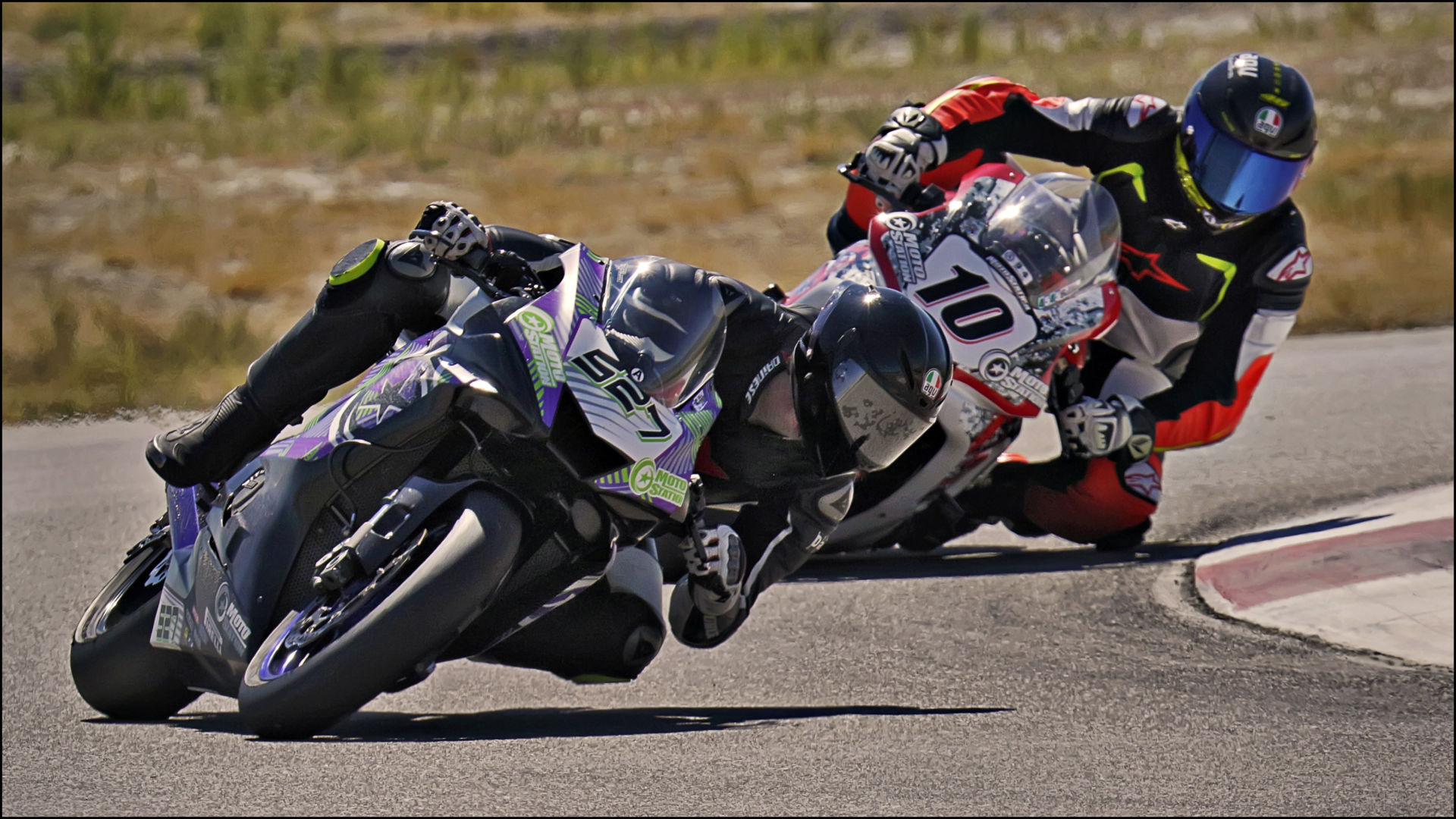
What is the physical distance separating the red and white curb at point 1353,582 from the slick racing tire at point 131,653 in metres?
3.89

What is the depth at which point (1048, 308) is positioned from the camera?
6719mm

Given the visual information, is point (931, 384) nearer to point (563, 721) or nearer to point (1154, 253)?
point (563, 721)

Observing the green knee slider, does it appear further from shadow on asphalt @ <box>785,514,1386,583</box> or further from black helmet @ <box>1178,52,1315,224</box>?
black helmet @ <box>1178,52,1315,224</box>

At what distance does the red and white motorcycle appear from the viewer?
6641 millimetres

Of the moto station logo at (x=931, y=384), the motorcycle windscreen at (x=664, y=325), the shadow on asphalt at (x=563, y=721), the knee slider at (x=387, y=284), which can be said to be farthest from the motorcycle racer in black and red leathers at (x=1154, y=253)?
the knee slider at (x=387, y=284)

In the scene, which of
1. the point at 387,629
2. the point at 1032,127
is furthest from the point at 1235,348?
the point at 387,629

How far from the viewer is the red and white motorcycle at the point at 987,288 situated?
6.64 meters

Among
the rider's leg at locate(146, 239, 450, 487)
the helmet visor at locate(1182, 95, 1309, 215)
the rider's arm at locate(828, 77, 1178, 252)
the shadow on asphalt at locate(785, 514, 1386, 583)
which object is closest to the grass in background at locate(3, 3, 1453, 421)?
the shadow on asphalt at locate(785, 514, 1386, 583)

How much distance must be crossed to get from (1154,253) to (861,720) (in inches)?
112

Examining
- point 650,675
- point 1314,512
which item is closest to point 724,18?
point 1314,512

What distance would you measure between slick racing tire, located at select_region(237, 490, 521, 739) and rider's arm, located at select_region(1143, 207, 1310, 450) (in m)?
4.25

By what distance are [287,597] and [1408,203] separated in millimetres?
17365

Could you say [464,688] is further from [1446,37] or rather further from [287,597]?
[1446,37]

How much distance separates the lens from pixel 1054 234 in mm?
6742
